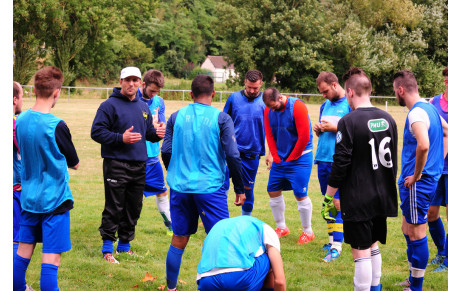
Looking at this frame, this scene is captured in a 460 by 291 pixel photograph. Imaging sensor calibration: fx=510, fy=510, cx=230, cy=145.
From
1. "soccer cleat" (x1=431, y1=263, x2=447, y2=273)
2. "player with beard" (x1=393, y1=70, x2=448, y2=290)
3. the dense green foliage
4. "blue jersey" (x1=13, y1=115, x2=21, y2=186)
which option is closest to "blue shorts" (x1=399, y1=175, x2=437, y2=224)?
"player with beard" (x1=393, y1=70, x2=448, y2=290)

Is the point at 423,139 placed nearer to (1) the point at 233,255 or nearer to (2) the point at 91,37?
(1) the point at 233,255

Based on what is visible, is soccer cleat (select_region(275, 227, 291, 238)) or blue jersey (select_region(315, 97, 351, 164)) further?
soccer cleat (select_region(275, 227, 291, 238))

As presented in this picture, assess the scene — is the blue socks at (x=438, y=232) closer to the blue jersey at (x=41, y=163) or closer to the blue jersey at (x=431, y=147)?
the blue jersey at (x=431, y=147)

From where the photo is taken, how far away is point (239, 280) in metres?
3.88

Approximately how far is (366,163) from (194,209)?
1796mm

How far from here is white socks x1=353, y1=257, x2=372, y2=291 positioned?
15.7 feet

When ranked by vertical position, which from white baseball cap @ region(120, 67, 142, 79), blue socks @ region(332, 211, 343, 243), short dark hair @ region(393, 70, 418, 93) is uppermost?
white baseball cap @ region(120, 67, 142, 79)

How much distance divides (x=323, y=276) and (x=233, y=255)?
260 centimetres

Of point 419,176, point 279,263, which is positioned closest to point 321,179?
point 419,176

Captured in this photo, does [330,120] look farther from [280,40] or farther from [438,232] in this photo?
[280,40]

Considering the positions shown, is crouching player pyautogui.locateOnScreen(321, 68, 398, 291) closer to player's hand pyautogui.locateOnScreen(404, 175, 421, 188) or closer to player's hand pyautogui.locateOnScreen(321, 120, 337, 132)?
player's hand pyautogui.locateOnScreen(404, 175, 421, 188)

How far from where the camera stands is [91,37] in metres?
50.5

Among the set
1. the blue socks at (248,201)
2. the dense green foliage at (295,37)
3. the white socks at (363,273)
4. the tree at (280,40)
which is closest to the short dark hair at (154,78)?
the blue socks at (248,201)

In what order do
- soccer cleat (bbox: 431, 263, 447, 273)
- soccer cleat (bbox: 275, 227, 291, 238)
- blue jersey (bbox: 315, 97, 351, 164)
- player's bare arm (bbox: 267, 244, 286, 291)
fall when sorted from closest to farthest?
player's bare arm (bbox: 267, 244, 286, 291) → soccer cleat (bbox: 431, 263, 447, 273) → blue jersey (bbox: 315, 97, 351, 164) → soccer cleat (bbox: 275, 227, 291, 238)
